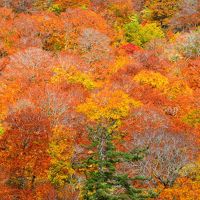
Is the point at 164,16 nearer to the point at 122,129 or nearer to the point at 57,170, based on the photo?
the point at 122,129

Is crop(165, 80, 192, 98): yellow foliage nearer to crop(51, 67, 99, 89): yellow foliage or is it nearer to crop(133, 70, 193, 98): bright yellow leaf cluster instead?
crop(133, 70, 193, 98): bright yellow leaf cluster

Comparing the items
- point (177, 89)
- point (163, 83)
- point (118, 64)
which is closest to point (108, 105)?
point (163, 83)

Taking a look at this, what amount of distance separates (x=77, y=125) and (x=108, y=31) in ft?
149

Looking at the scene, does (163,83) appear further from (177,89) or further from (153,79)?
(177,89)

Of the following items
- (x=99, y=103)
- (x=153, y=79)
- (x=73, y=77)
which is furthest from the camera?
(x=153, y=79)

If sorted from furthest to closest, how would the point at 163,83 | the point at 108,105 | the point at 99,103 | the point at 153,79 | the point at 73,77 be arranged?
the point at 153,79
the point at 163,83
the point at 73,77
the point at 99,103
the point at 108,105

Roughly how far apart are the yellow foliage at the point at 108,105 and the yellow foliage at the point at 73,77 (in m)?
7.28

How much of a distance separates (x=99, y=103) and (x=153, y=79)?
13.1 meters

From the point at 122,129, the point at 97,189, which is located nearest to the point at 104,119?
the point at 122,129

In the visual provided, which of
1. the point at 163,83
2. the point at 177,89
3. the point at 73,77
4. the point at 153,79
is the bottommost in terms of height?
the point at 177,89

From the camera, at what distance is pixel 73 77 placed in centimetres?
6650

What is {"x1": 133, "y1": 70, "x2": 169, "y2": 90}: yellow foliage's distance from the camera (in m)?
66.2

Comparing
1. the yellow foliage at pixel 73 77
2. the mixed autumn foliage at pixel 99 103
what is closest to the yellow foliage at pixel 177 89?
the mixed autumn foliage at pixel 99 103

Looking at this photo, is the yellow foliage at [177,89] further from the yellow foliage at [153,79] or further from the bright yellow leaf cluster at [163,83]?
the yellow foliage at [153,79]
